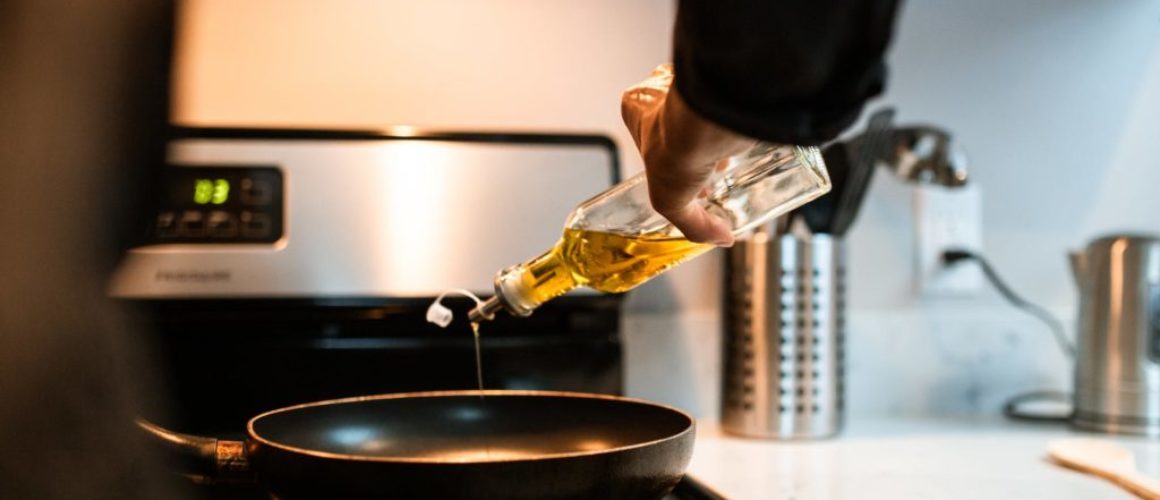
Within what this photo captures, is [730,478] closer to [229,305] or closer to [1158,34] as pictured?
[229,305]

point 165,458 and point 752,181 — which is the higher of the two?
point 752,181

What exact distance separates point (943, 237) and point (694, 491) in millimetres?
576

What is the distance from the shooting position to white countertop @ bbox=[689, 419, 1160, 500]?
70 centimetres

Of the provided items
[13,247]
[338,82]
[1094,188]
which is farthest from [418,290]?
[1094,188]

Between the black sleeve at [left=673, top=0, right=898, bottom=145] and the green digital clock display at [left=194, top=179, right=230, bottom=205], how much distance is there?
523 mm

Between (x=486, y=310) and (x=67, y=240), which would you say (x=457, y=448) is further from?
(x=67, y=240)

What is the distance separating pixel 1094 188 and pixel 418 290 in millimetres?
791

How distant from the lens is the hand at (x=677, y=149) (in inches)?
15.6

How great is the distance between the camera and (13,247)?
421 millimetres

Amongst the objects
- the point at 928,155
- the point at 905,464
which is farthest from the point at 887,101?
the point at 905,464

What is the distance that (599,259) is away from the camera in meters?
0.60

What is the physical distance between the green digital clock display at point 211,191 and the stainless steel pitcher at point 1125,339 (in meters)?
0.79

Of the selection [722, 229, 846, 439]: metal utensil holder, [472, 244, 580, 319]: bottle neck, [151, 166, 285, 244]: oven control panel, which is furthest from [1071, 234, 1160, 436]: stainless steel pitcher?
[151, 166, 285, 244]: oven control panel

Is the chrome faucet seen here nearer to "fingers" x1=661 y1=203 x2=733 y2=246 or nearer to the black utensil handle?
the black utensil handle
